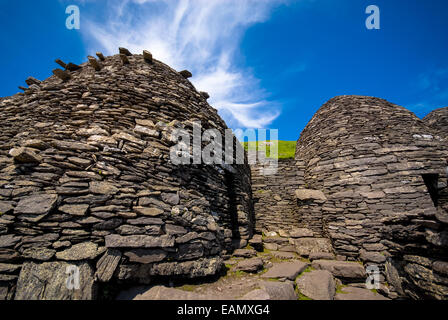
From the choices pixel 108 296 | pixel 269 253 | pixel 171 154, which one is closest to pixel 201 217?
pixel 171 154

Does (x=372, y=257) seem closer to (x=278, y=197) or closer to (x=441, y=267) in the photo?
(x=441, y=267)

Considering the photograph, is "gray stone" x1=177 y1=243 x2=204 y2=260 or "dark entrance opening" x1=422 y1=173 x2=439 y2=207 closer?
"gray stone" x1=177 y1=243 x2=204 y2=260

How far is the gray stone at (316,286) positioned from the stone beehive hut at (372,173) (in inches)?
58.5

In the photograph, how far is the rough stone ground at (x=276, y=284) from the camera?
135 inches

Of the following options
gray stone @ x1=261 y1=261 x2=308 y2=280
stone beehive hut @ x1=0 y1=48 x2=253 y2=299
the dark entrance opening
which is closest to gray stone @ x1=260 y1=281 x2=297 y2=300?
gray stone @ x1=261 y1=261 x2=308 y2=280

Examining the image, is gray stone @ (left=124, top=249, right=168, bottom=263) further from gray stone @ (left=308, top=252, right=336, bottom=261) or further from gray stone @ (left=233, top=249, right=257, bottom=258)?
gray stone @ (left=308, top=252, right=336, bottom=261)

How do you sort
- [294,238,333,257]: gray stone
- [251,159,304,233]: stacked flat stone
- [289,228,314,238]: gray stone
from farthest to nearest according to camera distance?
[251,159,304,233]: stacked flat stone → [289,228,314,238]: gray stone → [294,238,333,257]: gray stone

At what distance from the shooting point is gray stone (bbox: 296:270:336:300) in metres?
3.99

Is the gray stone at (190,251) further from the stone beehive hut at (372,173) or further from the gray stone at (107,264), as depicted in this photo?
the stone beehive hut at (372,173)

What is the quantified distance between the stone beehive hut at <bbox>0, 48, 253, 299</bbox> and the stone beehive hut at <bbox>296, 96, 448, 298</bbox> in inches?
202

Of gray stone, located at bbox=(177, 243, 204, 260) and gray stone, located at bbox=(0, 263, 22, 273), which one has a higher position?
gray stone, located at bbox=(0, 263, 22, 273)

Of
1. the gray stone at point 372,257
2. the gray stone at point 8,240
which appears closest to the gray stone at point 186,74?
the gray stone at point 8,240
